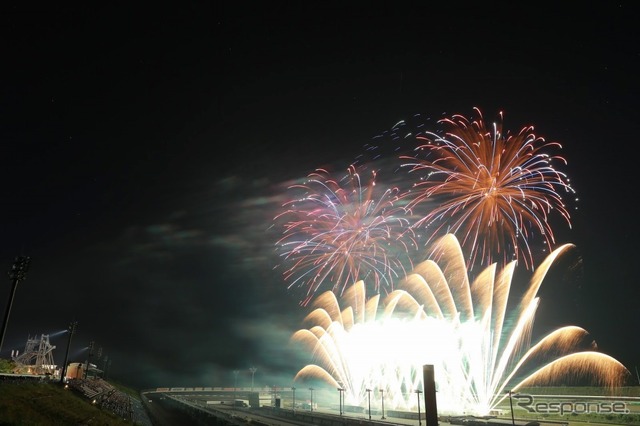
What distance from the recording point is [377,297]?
61938mm

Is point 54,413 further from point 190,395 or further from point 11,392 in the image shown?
point 190,395

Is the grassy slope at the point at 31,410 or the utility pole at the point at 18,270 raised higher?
the utility pole at the point at 18,270

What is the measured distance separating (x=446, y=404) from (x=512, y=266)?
43240 millimetres

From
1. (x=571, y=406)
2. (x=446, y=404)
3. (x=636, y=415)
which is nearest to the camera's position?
(x=636, y=415)

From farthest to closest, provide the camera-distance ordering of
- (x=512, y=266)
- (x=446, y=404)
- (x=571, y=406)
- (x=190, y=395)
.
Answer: (x=190, y=395)
(x=446, y=404)
(x=571, y=406)
(x=512, y=266)

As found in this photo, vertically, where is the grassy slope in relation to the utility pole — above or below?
below

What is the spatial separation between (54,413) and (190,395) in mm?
160380

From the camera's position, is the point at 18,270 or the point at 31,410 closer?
the point at 31,410

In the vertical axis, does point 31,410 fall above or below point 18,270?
below

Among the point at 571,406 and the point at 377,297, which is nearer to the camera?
the point at 377,297

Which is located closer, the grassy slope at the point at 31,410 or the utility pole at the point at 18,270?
the grassy slope at the point at 31,410

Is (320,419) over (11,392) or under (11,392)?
under

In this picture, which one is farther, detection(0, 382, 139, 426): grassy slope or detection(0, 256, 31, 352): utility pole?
detection(0, 256, 31, 352): utility pole

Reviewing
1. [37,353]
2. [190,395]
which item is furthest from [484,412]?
[190,395]
